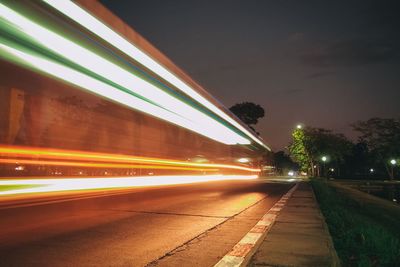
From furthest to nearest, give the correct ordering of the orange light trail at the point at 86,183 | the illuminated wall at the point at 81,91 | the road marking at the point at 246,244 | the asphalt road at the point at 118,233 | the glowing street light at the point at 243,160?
the glowing street light at the point at 243,160
the orange light trail at the point at 86,183
the illuminated wall at the point at 81,91
the asphalt road at the point at 118,233
the road marking at the point at 246,244

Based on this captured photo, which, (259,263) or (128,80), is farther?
(128,80)

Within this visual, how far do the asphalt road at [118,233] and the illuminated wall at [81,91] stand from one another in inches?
43.3

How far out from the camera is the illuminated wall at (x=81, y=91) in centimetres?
684

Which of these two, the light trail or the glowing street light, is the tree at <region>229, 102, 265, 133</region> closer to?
the glowing street light

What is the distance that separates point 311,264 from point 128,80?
6225 mm

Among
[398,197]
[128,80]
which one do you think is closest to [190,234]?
[128,80]

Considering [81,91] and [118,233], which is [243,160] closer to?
[81,91]

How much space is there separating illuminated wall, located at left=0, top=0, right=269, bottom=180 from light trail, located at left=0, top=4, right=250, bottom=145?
0.06ft

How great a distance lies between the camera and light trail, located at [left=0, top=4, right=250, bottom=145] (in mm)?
6719

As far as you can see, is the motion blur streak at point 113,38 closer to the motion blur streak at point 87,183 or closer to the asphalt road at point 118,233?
the motion blur streak at point 87,183

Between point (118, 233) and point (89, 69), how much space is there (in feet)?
11.3

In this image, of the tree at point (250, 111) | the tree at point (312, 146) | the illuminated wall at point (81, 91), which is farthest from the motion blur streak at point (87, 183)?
the tree at point (250, 111)

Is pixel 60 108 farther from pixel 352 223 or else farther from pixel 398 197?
pixel 398 197

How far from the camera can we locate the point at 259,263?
5.05 meters
